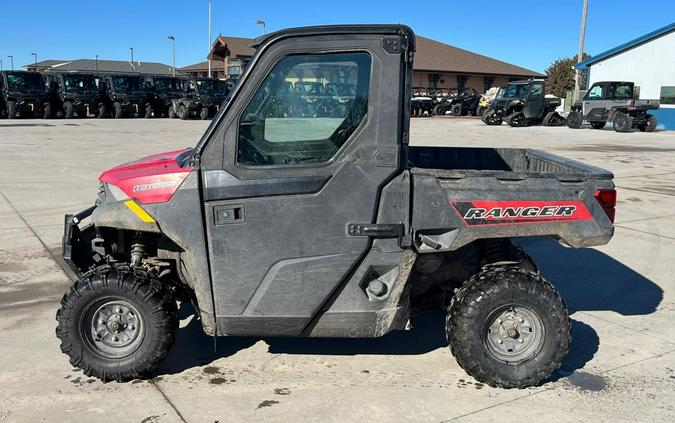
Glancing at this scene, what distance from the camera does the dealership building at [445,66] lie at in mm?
60906

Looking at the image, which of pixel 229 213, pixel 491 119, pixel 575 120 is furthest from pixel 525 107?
pixel 229 213

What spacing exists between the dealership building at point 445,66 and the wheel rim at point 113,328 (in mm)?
56247

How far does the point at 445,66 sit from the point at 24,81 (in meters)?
42.1

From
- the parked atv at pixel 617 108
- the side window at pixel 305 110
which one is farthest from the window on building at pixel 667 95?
the side window at pixel 305 110

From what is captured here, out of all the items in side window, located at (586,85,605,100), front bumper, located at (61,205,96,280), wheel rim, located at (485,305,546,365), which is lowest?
wheel rim, located at (485,305,546,365)

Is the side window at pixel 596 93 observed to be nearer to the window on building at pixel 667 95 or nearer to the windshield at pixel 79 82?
the window on building at pixel 667 95

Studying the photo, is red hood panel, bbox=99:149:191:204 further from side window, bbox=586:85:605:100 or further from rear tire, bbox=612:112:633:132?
side window, bbox=586:85:605:100

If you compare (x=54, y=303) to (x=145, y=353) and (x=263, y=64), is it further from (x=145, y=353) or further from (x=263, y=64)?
(x=263, y=64)

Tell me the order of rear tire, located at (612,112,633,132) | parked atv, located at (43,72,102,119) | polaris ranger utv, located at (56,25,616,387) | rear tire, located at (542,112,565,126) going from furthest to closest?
1. rear tire, located at (542,112,565,126)
2. parked atv, located at (43,72,102,119)
3. rear tire, located at (612,112,633,132)
4. polaris ranger utv, located at (56,25,616,387)

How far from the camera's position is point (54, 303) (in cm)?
535

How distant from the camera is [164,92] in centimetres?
3478

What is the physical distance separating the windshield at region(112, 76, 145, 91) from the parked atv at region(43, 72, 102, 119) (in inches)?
41.6

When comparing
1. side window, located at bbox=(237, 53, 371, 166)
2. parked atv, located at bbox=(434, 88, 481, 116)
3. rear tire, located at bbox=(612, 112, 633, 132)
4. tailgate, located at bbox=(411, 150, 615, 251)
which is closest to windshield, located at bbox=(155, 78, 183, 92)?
parked atv, located at bbox=(434, 88, 481, 116)

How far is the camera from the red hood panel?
11.8 ft
